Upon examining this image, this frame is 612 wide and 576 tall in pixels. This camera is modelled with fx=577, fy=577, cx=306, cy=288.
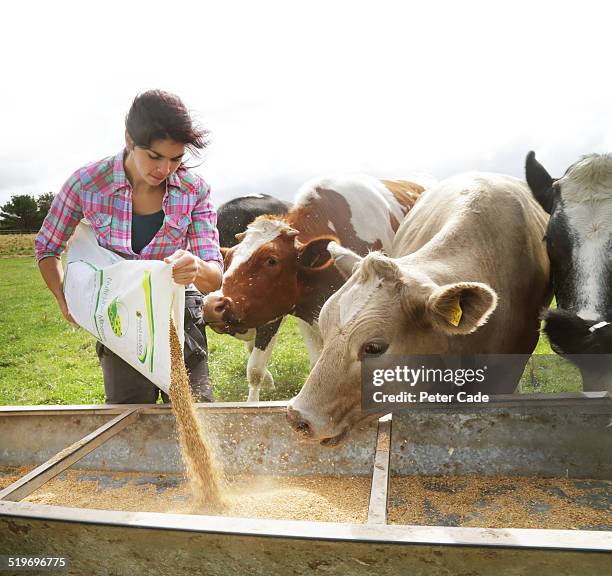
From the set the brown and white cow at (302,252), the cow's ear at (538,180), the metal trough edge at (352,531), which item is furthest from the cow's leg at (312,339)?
the metal trough edge at (352,531)

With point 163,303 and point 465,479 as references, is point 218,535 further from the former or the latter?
point 465,479

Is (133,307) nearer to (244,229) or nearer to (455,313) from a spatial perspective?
(455,313)

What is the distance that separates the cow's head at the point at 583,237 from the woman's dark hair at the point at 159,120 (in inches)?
78.1

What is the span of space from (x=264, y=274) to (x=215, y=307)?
495mm

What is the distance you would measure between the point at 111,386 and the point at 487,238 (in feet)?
7.45

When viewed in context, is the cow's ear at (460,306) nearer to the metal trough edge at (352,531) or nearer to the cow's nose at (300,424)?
the cow's nose at (300,424)

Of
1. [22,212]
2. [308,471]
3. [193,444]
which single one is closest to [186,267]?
[193,444]

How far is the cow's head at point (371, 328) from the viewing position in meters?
2.35

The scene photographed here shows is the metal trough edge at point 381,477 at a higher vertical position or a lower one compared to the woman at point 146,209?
lower

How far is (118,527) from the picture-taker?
1748 mm

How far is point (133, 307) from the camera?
2.73m

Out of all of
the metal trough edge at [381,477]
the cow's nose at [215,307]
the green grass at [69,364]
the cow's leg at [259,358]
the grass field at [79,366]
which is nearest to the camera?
the metal trough edge at [381,477]

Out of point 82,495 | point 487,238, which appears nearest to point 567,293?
point 487,238

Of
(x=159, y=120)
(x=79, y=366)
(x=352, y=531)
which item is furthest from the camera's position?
(x=79, y=366)
